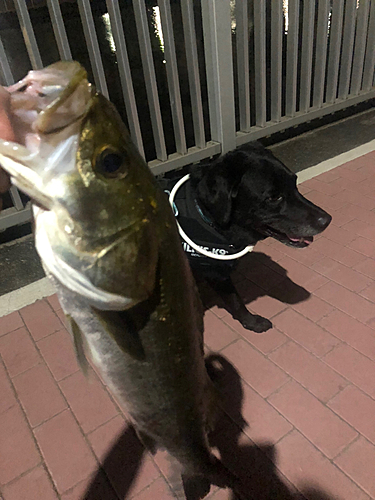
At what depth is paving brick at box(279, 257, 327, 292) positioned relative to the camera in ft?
9.95

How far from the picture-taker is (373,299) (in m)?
2.81

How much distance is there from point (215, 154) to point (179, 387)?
13.1ft

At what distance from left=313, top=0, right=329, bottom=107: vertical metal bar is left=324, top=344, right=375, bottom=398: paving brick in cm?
458

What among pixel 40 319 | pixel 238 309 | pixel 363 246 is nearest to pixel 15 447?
pixel 40 319


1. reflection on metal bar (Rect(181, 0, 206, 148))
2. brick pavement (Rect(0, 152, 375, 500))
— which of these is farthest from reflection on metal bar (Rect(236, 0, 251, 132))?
brick pavement (Rect(0, 152, 375, 500))

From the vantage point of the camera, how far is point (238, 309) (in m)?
2.67

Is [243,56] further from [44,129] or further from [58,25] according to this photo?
[44,129]

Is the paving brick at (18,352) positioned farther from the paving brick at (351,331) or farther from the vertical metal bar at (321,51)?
the vertical metal bar at (321,51)

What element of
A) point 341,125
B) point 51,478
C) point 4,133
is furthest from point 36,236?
point 341,125

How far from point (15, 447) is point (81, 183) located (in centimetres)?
197

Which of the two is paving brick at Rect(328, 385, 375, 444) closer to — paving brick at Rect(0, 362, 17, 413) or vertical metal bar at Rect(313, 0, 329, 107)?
paving brick at Rect(0, 362, 17, 413)

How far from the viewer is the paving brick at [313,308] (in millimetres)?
2746

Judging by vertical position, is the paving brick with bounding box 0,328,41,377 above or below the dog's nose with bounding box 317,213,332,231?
below

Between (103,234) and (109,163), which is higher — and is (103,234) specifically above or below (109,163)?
below
